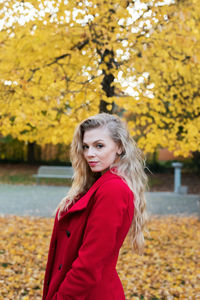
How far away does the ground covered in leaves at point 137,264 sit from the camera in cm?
384

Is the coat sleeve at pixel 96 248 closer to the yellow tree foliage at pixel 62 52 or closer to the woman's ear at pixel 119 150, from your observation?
the woman's ear at pixel 119 150

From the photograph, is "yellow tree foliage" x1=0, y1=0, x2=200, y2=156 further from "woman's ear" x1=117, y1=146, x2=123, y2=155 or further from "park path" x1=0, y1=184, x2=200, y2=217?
"park path" x1=0, y1=184, x2=200, y2=217

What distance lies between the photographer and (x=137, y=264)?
4.82m

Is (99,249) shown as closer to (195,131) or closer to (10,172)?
(195,131)

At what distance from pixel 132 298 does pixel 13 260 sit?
6.37 feet

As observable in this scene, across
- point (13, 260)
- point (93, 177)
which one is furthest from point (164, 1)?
point (13, 260)

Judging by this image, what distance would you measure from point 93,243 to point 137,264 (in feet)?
12.4

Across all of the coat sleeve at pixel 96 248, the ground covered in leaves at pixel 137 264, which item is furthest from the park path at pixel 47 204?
the coat sleeve at pixel 96 248

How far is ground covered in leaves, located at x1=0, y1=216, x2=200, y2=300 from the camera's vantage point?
3844 mm

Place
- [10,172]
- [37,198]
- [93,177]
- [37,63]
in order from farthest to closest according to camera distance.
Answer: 1. [10,172]
2. [37,198]
3. [37,63]
4. [93,177]

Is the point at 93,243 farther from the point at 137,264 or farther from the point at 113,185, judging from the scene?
the point at 137,264

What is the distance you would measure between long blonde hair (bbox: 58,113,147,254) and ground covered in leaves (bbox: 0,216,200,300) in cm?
233

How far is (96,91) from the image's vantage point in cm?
388

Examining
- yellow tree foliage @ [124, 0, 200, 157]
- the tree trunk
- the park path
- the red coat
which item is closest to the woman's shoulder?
the red coat
